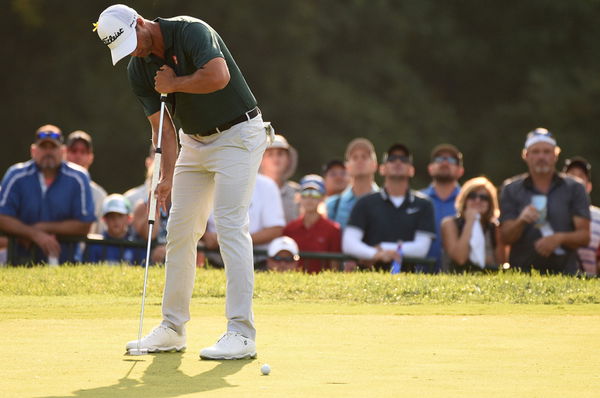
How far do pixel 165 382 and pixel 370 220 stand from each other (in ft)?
22.1

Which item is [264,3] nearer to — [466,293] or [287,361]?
[466,293]

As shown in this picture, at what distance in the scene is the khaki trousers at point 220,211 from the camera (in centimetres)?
708

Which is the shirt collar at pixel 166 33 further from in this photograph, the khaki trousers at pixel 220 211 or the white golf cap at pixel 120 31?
the khaki trousers at pixel 220 211

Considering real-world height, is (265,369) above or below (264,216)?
below

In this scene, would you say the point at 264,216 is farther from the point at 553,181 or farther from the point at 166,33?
the point at 166,33

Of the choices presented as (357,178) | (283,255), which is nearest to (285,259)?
(283,255)

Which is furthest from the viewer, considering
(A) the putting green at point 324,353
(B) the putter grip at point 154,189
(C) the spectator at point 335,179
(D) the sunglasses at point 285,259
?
(C) the spectator at point 335,179

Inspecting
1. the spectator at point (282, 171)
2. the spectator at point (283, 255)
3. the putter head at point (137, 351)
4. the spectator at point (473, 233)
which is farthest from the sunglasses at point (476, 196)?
the putter head at point (137, 351)

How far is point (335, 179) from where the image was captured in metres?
15.6

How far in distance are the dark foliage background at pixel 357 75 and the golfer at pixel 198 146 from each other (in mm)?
21945

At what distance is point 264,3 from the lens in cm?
3142

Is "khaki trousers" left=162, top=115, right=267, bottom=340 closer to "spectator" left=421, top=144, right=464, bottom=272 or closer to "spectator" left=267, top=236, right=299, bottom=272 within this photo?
"spectator" left=267, top=236, right=299, bottom=272

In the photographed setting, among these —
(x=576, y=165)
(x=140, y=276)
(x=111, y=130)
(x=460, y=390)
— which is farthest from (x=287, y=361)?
(x=111, y=130)

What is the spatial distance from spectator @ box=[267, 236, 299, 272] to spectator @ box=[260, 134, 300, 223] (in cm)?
171
